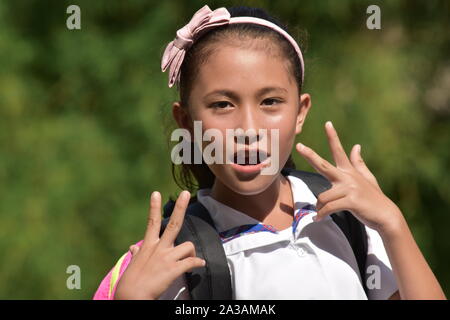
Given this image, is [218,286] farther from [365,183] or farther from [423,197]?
[423,197]

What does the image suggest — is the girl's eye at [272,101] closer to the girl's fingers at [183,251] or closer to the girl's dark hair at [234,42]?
the girl's dark hair at [234,42]

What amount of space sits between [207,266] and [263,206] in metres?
0.22

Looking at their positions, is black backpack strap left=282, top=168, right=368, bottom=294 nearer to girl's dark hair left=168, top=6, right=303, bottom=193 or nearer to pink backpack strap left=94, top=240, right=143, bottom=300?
girl's dark hair left=168, top=6, right=303, bottom=193

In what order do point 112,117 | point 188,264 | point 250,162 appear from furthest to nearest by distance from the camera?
point 112,117 → point 250,162 → point 188,264

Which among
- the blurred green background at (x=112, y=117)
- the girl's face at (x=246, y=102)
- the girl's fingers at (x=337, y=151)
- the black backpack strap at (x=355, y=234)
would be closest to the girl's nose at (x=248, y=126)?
the girl's face at (x=246, y=102)

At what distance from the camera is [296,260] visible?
1.28 metres

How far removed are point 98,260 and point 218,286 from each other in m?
1.65

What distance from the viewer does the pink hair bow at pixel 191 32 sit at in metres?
1.35

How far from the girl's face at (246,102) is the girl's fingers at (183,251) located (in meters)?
0.16

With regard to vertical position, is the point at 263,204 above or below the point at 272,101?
below

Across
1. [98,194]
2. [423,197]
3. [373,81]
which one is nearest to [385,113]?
[373,81]

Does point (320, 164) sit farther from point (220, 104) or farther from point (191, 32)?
point (191, 32)

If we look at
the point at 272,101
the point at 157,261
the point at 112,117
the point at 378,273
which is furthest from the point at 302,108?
the point at 112,117

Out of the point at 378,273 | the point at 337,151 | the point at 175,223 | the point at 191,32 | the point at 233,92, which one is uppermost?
the point at 191,32
